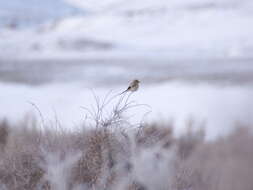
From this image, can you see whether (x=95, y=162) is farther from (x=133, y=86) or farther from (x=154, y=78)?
(x=154, y=78)

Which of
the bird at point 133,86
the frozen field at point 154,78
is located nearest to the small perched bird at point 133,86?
the bird at point 133,86

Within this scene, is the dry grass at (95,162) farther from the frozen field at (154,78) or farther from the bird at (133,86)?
the frozen field at (154,78)

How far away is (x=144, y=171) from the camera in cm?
539

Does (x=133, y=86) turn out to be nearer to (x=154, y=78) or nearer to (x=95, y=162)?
(x=95, y=162)

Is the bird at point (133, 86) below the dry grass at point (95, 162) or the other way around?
the other way around

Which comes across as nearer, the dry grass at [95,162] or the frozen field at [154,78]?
the dry grass at [95,162]

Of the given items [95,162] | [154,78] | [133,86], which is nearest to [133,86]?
[133,86]

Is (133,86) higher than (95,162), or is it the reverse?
(133,86)

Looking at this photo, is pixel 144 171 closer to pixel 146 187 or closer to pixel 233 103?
pixel 146 187

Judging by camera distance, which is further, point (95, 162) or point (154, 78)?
point (154, 78)

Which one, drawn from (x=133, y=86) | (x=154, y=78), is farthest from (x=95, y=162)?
(x=154, y=78)

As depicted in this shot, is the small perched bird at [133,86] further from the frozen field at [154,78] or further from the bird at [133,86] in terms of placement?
the frozen field at [154,78]

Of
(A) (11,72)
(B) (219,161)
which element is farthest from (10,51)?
(B) (219,161)

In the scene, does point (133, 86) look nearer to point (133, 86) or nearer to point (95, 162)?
point (133, 86)
